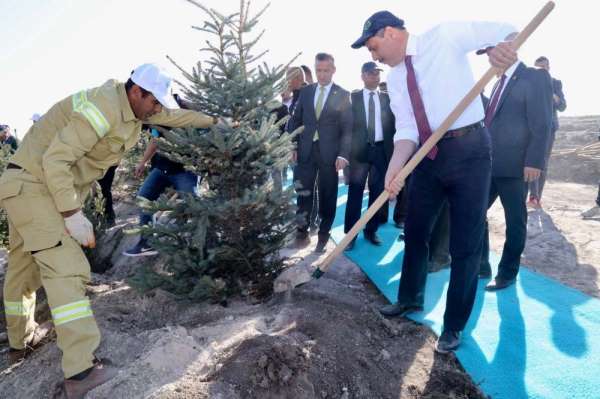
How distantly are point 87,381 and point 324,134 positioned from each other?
3497 mm

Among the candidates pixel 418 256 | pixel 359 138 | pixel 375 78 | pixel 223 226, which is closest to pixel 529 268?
pixel 418 256

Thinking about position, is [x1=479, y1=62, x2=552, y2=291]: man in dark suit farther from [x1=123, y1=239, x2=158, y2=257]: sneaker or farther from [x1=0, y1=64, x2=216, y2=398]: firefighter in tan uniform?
[x1=123, y1=239, x2=158, y2=257]: sneaker

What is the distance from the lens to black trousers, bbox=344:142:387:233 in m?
5.13

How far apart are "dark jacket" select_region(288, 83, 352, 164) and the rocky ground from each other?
5.26 feet

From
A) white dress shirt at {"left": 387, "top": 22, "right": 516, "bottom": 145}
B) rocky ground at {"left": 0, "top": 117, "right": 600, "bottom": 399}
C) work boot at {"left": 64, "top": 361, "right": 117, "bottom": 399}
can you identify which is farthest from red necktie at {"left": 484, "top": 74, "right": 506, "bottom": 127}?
work boot at {"left": 64, "top": 361, "right": 117, "bottom": 399}

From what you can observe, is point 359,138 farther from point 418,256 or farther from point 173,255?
point 173,255

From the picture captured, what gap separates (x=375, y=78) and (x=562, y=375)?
3702 millimetres

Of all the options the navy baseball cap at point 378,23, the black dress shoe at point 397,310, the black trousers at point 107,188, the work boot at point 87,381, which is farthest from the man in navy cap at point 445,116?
the black trousers at point 107,188

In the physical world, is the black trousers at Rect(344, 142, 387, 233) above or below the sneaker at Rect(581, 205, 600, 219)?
above

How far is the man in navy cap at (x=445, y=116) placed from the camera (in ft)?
8.70

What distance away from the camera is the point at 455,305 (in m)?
2.83

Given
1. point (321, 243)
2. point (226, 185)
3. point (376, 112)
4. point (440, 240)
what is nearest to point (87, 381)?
point (226, 185)

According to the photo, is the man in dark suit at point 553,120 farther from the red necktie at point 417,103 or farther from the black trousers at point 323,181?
the red necktie at point 417,103

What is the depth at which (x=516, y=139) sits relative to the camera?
3779 mm
